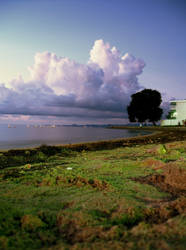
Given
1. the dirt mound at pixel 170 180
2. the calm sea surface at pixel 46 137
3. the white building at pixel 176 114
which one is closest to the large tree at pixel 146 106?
the white building at pixel 176 114

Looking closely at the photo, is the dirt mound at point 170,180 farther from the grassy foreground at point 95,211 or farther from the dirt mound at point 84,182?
the dirt mound at point 84,182

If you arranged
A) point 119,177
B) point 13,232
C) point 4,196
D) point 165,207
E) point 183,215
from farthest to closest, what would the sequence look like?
point 119,177 → point 4,196 → point 165,207 → point 183,215 → point 13,232

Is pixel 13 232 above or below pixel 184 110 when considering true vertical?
below

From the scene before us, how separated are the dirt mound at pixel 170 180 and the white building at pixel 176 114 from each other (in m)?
54.8

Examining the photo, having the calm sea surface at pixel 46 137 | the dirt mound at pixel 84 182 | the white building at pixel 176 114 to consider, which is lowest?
the calm sea surface at pixel 46 137

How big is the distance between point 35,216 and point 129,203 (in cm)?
147

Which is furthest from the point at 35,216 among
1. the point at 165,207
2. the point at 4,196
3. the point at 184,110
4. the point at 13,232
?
the point at 184,110

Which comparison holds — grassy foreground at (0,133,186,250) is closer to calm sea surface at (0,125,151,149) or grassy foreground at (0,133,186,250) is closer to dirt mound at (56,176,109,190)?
dirt mound at (56,176,109,190)

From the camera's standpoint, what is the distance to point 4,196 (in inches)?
131

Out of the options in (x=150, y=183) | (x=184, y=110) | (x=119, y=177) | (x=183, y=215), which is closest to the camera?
(x=183, y=215)

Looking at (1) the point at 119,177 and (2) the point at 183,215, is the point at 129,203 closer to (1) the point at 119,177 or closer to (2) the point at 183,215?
(2) the point at 183,215

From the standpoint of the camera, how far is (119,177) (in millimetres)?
4453

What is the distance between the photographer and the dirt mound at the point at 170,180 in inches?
143

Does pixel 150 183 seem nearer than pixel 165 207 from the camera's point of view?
No
